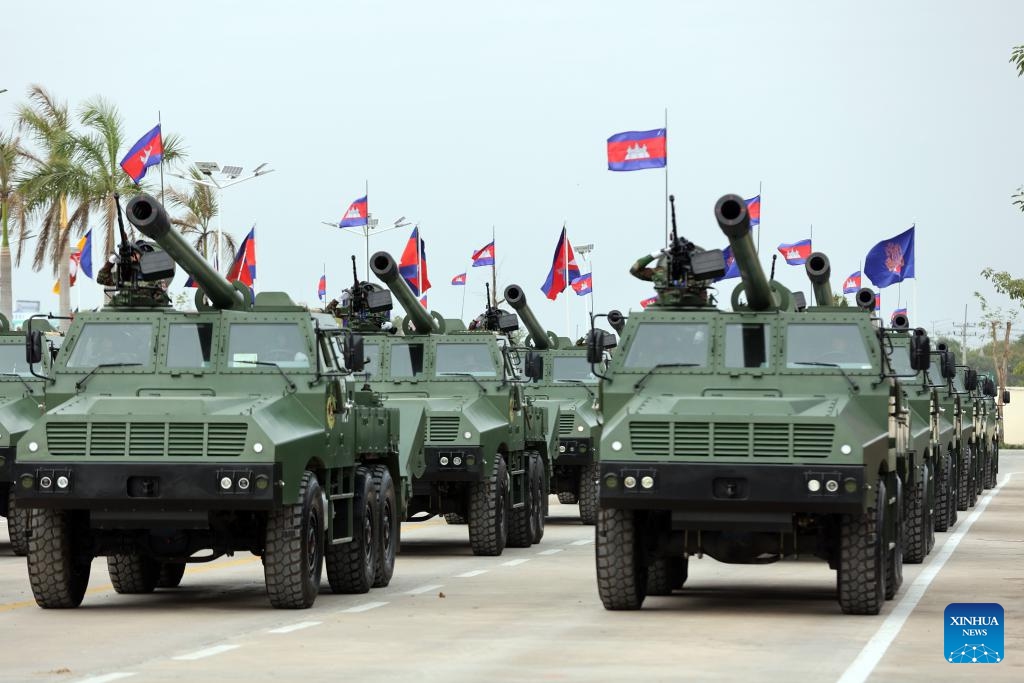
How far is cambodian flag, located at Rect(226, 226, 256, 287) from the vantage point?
34.9 meters

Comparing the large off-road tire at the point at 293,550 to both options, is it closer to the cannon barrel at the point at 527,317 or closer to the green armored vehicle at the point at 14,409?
the green armored vehicle at the point at 14,409

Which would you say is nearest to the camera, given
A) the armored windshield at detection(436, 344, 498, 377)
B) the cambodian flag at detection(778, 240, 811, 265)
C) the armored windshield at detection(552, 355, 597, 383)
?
the armored windshield at detection(436, 344, 498, 377)

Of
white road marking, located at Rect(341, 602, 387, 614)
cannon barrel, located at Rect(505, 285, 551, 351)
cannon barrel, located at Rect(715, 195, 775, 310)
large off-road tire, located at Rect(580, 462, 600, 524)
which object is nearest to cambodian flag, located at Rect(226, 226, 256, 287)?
cannon barrel, located at Rect(505, 285, 551, 351)

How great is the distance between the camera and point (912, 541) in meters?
22.4

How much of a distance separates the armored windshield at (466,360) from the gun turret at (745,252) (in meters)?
7.19

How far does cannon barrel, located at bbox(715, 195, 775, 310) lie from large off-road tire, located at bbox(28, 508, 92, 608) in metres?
5.57

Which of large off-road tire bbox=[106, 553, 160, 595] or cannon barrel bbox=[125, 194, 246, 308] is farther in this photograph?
large off-road tire bbox=[106, 553, 160, 595]

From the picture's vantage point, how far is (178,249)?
17.2 m

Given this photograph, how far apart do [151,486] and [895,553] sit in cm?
636

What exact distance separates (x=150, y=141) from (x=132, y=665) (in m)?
25.3

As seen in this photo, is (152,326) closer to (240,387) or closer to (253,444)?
(240,387)

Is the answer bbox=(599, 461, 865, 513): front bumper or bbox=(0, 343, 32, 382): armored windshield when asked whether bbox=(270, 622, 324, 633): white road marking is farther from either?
bbox=(0, 343, 32, 382): armored windshield

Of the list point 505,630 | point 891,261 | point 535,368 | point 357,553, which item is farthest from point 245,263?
point 505,630

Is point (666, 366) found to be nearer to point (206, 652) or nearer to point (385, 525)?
point (385, 525)
